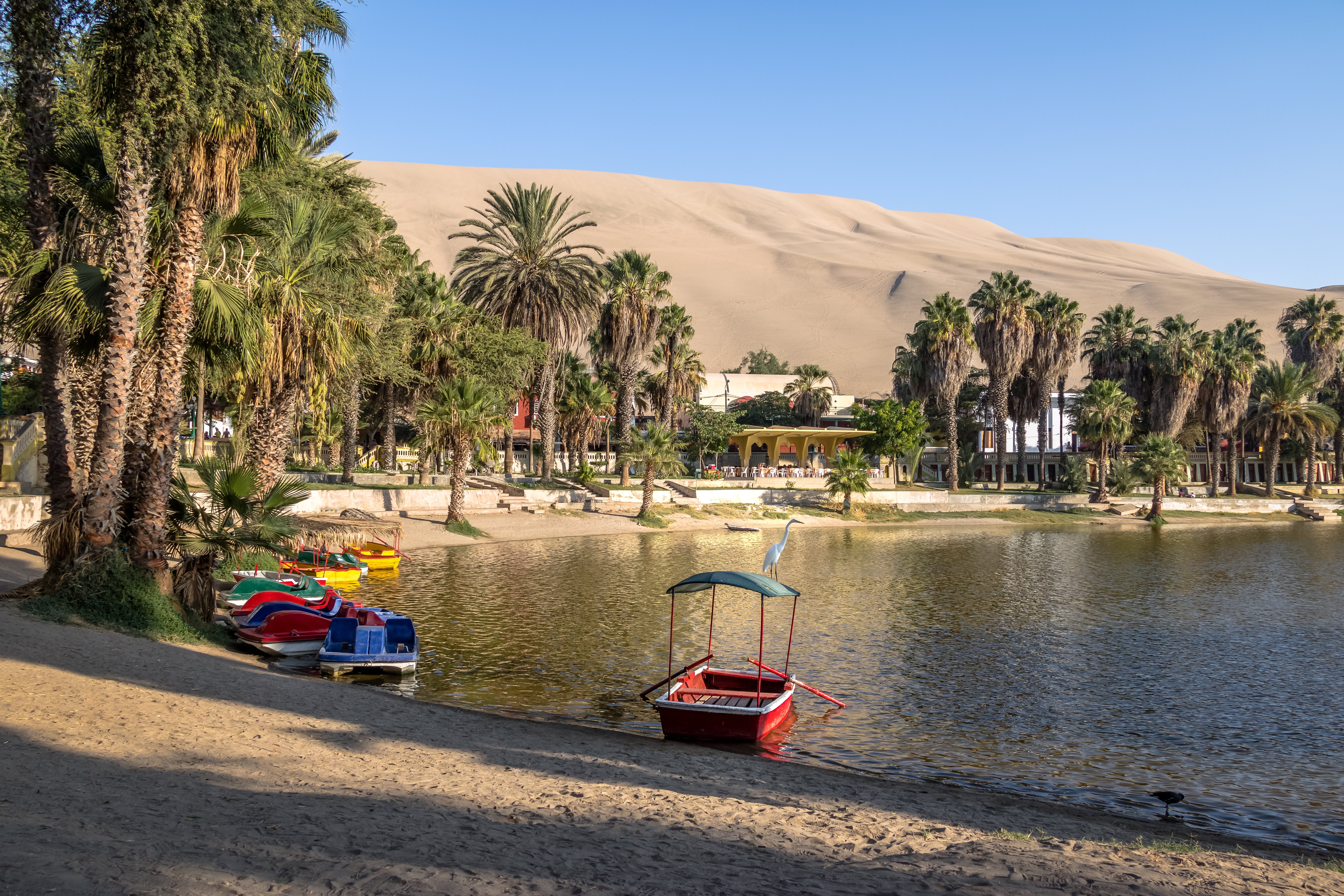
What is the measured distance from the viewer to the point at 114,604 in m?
15.8

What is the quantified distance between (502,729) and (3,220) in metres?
20.7

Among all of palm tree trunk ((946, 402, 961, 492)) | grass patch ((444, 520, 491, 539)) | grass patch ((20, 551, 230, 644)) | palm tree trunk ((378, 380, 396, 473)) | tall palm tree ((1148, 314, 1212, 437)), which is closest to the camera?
grass patch ((20, 551, 230, 644))

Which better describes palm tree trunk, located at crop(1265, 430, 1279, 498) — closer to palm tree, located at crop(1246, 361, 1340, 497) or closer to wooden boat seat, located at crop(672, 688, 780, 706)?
palm tree, located at crop(1246, 361, 1340, 497)

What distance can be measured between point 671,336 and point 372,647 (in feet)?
169

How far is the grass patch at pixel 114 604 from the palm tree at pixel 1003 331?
2621 inches

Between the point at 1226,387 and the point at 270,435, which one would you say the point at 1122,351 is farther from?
the point at 270,435

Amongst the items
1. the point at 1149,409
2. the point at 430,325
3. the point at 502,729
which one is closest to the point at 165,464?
the point at 502,729

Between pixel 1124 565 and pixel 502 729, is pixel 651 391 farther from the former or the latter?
pixel 502 729

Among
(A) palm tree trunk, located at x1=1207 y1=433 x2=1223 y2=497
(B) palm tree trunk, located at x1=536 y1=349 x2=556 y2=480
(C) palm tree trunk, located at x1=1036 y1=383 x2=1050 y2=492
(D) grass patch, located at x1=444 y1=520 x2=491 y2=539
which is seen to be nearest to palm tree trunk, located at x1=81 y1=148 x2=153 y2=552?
(D) grass patch, located at x1=444 y1=520 x2=491 y2=539

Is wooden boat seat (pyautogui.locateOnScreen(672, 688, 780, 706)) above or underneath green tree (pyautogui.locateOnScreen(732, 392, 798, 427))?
underneath

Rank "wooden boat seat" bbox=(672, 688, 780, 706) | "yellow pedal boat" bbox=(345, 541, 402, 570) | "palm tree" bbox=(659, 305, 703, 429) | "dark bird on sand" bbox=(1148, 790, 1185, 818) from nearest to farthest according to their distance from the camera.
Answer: "dark bird on sand" bbox=(1148, 790, 1185, 818) < "wooden boat seat" bbox=(672, 688, 780, 706) < "yellow pedal boat" bbox=(345, 541, 402, 570) < "palm tree" bbox=(659, 305, 703, 429)

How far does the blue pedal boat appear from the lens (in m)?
16.7

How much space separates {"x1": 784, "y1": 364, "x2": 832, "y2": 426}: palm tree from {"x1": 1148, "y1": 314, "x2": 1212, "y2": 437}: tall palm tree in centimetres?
2982

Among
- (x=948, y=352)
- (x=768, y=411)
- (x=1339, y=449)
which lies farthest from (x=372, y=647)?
(x=1339, y=449)
